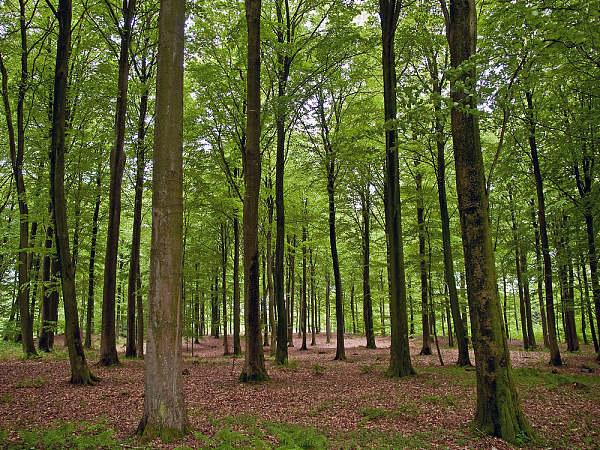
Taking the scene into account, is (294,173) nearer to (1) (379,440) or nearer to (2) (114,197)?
(2) (114,197)

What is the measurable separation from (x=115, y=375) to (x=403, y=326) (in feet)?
27.4

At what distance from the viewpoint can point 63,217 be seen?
945 cm

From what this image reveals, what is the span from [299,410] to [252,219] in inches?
199

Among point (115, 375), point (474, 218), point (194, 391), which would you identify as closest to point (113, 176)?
point (115, 375)

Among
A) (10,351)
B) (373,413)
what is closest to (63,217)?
(373,413)

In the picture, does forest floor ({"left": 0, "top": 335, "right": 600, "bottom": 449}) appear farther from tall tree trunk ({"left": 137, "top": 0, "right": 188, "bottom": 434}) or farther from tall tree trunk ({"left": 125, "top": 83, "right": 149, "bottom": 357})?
tall tree trunk ({"left": 125, "top": 83, "right": 149, "bottom": 357})

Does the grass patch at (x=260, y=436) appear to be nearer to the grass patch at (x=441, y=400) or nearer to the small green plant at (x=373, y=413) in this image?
the small green plant at (x=373, y=413)

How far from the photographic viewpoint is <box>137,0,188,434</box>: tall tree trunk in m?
5.54

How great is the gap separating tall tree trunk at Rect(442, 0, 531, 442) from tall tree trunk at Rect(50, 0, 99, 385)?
27.8 ft

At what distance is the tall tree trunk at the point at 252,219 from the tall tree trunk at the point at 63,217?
13.1 feet

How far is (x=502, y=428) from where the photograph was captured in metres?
6.00

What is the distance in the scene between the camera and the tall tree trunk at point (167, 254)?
18.2 ft

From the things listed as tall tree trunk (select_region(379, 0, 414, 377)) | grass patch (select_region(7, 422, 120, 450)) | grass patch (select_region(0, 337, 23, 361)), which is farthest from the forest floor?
grass patch (select_region(0, 337, 23, 361))

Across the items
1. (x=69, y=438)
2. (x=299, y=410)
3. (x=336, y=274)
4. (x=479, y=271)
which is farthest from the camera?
(x=336, y=274)
